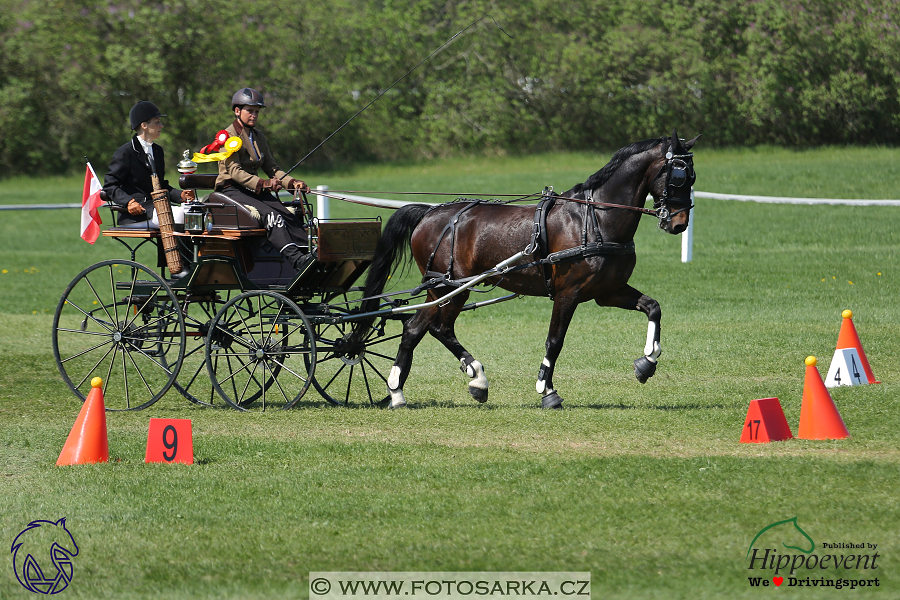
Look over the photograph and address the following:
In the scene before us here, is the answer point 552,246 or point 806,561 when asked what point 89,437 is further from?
point 806,561

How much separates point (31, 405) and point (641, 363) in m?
5.14

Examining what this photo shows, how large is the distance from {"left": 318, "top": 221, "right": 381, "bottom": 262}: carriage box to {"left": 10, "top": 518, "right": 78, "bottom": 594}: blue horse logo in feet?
11.2

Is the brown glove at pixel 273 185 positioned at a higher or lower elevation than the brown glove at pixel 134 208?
higher

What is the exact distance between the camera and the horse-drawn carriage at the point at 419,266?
27.4 ft

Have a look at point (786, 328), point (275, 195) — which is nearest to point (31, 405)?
point (275, 195)

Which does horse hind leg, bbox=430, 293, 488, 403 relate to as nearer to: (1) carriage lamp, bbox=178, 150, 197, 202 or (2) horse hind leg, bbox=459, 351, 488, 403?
(2) horse hind leg, bbox=459, 351, 488, 403

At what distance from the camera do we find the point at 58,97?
99.0 feet

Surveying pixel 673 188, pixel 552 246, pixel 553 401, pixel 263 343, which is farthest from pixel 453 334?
pixel 673 188

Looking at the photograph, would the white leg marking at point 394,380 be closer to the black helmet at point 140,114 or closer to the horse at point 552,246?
the horse at point 552,246

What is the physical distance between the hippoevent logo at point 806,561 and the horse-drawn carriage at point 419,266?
3.23 metres

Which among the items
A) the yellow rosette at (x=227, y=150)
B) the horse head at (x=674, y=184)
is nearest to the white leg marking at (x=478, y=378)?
the horse head at (x=674, y=184)

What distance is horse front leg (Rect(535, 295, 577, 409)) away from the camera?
8.48 metres

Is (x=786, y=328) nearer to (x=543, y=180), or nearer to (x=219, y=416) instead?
(x=219, y=416)

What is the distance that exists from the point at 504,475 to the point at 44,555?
8.60ft
